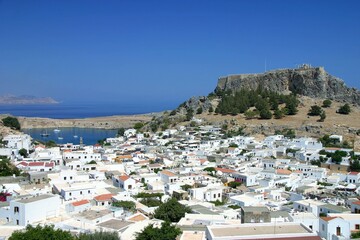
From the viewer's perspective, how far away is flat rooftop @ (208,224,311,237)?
927 centimetres

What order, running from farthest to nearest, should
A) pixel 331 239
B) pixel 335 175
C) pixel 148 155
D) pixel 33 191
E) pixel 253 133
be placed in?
pixel 253 133 < pixel 148 155 < pixel 335 175 < pixel 33 191 < pixel 331 239

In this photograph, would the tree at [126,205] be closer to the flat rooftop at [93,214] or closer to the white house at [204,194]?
the flat rooftop at [93,214]

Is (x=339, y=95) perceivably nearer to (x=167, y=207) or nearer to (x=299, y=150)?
(x=299, y=150)

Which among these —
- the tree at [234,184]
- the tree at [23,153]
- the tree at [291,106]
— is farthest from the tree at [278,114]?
the tree at [23,153]

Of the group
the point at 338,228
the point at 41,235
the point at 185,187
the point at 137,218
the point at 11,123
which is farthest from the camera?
the point at 11,123

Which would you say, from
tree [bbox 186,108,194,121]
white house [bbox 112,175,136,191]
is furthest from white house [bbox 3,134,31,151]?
tree [bbox 186,108,194,121]

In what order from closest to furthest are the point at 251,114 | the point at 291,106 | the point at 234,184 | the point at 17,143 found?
the point at 234,184 → the point at 17,143 → the point at 291,106 → the point at 251,114

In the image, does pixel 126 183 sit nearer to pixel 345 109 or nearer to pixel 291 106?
pixel 291 106

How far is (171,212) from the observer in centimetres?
1418

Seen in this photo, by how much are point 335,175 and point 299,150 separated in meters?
7.45

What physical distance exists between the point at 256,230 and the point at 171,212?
5.11 metres

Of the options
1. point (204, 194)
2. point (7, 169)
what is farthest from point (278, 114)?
point (7, 169)

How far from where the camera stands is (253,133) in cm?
4062

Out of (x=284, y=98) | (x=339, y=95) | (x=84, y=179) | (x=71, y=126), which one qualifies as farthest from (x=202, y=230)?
(x=71, y=126)
